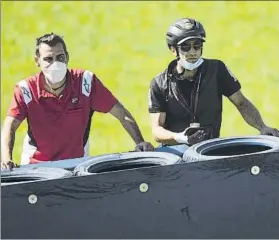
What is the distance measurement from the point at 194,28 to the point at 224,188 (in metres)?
1.54

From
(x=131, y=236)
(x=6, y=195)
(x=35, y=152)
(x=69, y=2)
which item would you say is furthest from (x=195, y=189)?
(x=69, y=2)

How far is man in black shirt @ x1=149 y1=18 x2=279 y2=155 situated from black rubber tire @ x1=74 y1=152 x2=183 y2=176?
0.73 metres

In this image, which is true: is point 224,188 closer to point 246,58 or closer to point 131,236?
point 131,236

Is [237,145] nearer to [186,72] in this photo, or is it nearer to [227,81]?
[227,81]

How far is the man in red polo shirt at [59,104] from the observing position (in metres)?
6.46

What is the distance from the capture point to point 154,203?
5.45 meters

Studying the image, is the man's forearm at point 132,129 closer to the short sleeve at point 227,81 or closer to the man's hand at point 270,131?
the short sleeve at point 227,81

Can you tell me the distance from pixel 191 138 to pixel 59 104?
105cm

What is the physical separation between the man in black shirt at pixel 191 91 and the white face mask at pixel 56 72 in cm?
71

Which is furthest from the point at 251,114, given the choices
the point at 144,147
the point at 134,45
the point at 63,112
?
the point at 134,45

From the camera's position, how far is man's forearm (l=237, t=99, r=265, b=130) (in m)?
6.57

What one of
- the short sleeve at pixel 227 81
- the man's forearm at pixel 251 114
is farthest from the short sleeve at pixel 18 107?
the man's forearm at pixel 251 114

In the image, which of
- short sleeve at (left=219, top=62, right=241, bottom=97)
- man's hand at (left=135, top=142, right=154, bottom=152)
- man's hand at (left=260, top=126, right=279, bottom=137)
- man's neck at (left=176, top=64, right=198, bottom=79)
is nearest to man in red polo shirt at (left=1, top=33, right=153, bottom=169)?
man's hand at (left=135, top=142, right=154, bottom=152)

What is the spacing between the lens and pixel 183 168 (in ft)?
17.9
